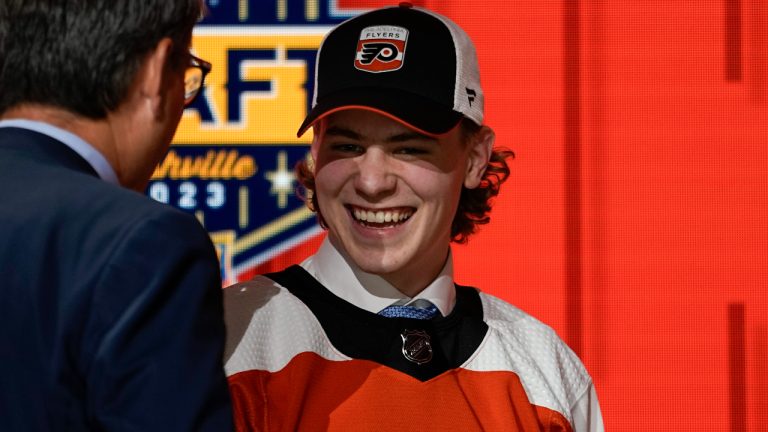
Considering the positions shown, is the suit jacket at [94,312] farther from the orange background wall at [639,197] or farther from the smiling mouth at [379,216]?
the orange background wall at [639,197]

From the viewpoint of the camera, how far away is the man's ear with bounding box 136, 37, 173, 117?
3.09 feet

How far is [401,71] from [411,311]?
34 cm

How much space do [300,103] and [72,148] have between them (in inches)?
58.1

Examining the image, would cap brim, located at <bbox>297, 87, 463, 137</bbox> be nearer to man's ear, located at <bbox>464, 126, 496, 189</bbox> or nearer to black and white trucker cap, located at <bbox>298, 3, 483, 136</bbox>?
black and white trucker cap, located at <bbox>298, 3, 483, 136</bbox>

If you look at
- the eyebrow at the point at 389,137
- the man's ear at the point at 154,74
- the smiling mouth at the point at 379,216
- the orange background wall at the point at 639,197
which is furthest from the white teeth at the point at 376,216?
the orange background wall at the point at 639,197

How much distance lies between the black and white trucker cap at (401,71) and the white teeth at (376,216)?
130 mm

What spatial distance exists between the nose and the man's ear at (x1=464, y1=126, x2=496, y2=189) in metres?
0.19

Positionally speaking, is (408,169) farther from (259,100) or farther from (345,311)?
(259,100)

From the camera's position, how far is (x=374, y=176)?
5.00 ft

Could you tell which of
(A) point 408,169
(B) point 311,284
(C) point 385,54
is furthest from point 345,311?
(C) point 385,54

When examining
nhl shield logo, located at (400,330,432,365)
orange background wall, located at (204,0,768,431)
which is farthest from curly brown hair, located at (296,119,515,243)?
orange background wall, located at (204,0,768,431)

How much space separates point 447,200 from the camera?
1.60m

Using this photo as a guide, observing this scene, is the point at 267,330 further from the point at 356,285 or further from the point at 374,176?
the point at 374,176

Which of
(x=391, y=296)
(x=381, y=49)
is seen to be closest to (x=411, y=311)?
(x=391, y=296)
